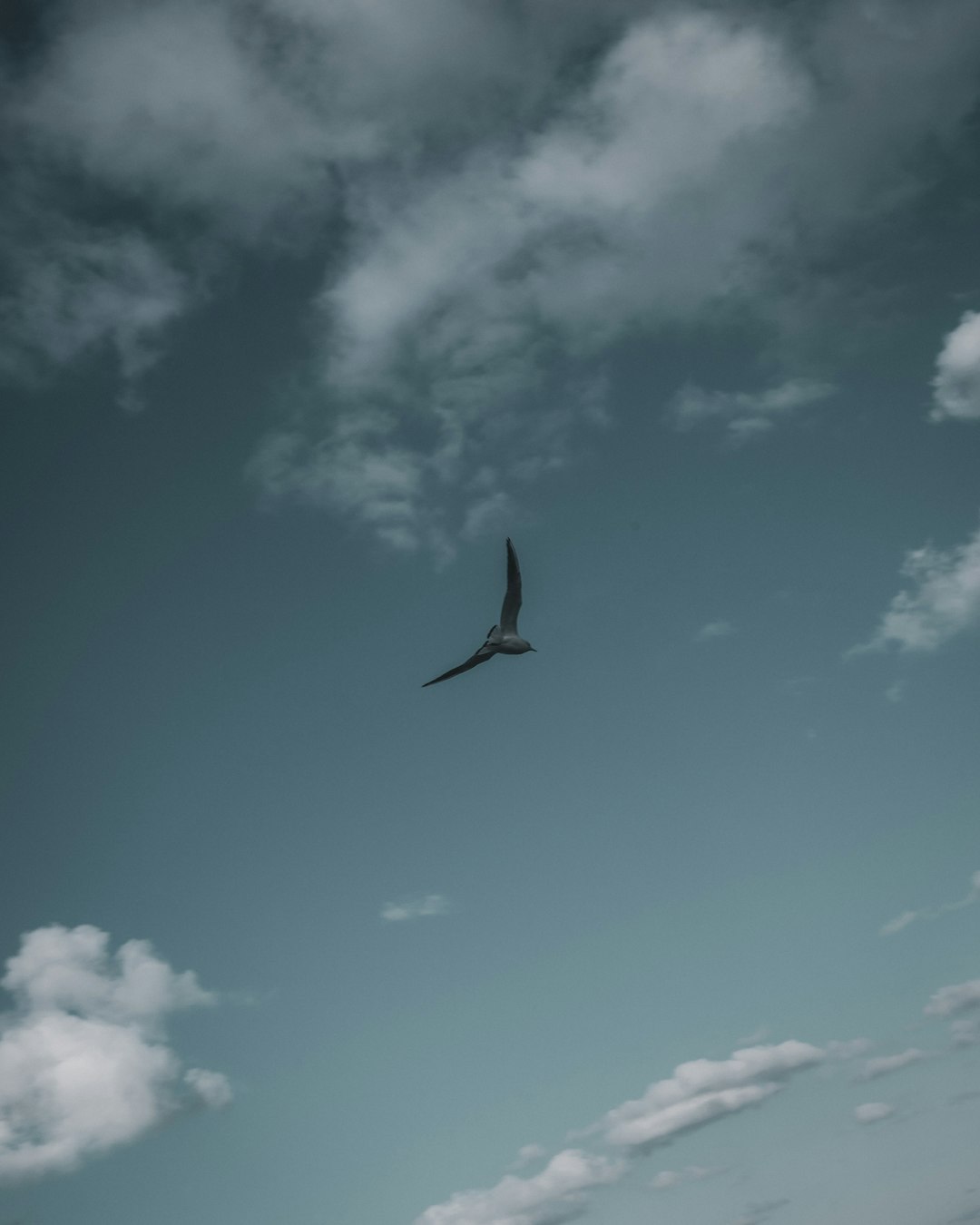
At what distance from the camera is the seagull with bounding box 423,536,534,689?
32531 mm

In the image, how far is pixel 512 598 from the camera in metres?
33.5

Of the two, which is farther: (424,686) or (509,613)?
(509,613)

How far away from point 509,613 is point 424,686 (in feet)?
22.2

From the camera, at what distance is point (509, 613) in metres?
33.7

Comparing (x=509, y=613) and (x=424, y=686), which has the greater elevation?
(x=509, y=613)

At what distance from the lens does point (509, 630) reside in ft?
112

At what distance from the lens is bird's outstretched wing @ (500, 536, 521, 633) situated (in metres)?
32.8

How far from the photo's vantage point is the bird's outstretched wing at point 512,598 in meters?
32.8

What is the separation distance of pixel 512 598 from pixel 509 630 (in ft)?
5.51

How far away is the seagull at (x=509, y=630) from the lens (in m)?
32.5

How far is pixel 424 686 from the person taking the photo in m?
29.0
